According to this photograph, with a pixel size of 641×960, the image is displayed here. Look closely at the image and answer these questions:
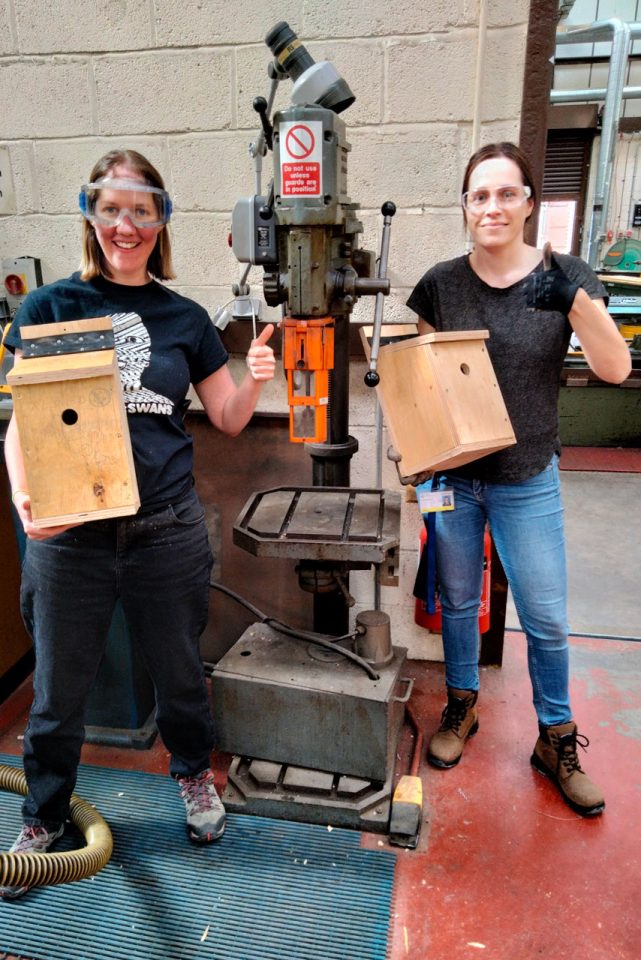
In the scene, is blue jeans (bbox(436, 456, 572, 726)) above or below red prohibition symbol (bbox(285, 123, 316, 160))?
below

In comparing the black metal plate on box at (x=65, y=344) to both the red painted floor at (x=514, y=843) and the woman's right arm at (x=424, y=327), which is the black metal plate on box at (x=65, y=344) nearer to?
the woman's right arm at (x=424, y=327)

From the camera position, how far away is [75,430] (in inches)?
47.3

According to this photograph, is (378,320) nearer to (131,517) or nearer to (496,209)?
(496,209)

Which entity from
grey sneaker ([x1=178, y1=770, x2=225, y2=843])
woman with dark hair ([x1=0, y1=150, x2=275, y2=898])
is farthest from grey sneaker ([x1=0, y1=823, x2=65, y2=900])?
grey sneaker ([x1=178, y1=770, x2=225, y2=843])

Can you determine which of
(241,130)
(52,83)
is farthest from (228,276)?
(52,83)

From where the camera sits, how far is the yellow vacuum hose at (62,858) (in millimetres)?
1273

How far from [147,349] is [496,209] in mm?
755

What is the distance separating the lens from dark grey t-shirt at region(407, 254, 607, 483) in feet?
4.80

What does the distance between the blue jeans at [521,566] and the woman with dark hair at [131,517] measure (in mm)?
591

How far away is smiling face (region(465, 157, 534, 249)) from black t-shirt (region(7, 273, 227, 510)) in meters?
0.62

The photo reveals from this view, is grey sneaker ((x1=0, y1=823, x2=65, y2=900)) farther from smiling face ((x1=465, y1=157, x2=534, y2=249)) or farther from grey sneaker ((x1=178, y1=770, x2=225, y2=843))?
smiling face ((x1=465, y1=157, x2=534, y2=249))

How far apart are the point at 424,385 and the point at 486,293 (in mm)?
251

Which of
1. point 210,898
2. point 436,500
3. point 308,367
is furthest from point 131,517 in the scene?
point 210,898

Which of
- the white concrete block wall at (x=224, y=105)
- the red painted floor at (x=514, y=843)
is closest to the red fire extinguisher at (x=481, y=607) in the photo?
the red painted floor at (x=514, y=843)
